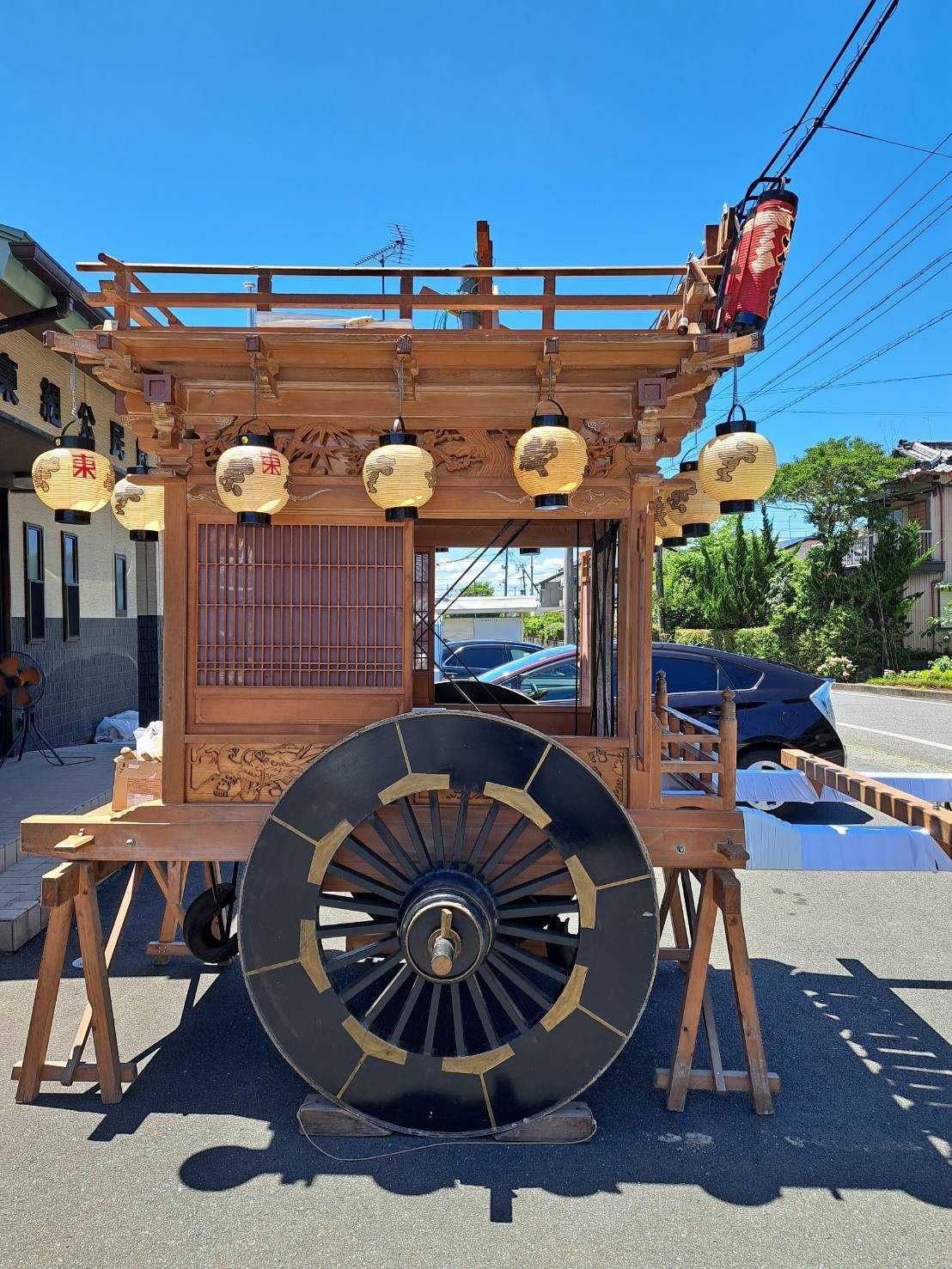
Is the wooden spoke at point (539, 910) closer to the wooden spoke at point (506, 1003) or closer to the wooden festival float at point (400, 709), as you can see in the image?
the wooden festival float at point (400, 709)

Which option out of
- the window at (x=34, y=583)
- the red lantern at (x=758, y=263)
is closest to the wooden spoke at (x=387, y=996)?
the red lantern at (x=758, y=263)

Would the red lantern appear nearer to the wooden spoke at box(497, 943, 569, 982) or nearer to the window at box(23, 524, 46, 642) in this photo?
the wooden spoke at box(497, 943, 569, 982)

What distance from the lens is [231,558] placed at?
3805mm

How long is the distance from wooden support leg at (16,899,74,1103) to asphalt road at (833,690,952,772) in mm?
8245

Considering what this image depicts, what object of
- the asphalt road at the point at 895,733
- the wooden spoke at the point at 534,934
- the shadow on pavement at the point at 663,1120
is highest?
the wooden spoke at the point at 534,934

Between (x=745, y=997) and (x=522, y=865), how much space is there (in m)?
1.22

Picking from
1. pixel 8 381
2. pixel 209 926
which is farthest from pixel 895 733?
pixel 8 381

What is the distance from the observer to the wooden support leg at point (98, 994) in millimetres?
3469

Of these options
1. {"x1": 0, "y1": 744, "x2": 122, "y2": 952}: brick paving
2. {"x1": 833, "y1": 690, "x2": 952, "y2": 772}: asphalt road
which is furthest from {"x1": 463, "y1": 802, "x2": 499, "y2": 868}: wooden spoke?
{"x1": 833, "y1": 690, "x2": 952, "y2": 772}: asphalt road

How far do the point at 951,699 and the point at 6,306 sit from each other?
21009 millimetres

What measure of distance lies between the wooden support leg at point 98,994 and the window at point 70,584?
812 cm

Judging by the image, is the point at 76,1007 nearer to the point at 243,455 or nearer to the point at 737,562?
the point at 243,455

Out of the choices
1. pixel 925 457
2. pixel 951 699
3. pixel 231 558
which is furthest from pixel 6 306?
pixel 925 457

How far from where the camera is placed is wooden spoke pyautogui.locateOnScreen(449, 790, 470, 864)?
10.7 feet
